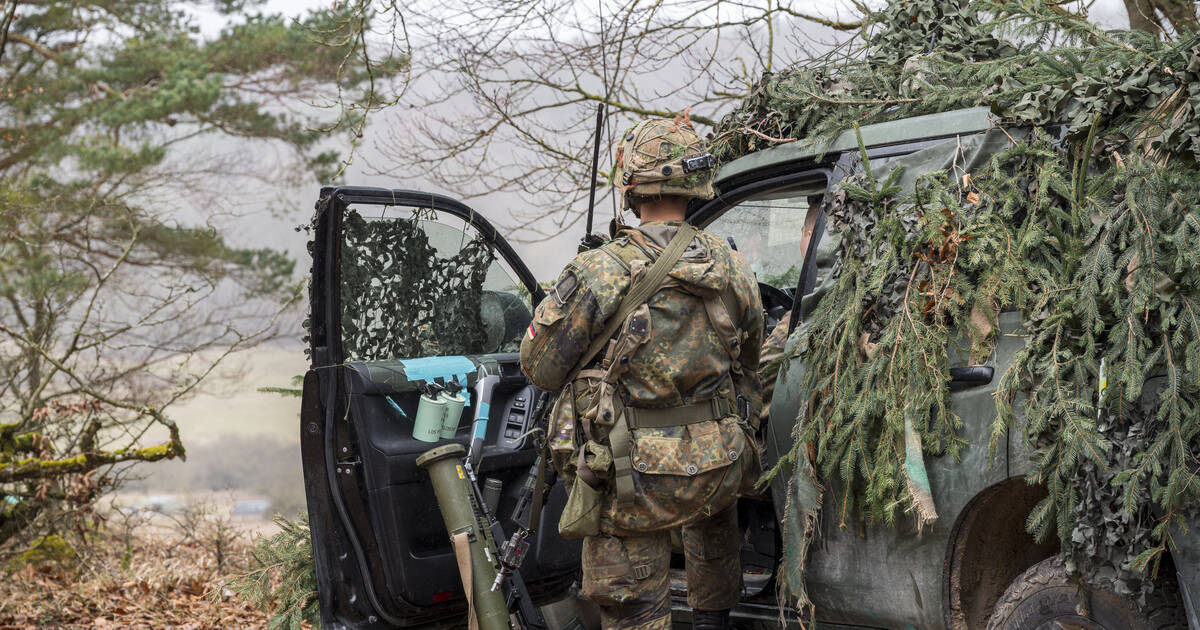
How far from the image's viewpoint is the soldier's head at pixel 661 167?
10.8ft

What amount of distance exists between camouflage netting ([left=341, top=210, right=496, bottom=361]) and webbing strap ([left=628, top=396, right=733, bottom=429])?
927 millimetres

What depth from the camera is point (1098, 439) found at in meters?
2.41

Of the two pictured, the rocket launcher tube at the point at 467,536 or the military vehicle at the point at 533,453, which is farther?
the rocket launcher tube at the point at 467,536

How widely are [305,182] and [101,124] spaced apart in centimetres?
250

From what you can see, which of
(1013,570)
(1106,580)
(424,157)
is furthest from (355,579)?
(424,157)

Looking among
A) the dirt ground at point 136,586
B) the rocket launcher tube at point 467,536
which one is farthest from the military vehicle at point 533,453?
the dirt ground at point 136,586

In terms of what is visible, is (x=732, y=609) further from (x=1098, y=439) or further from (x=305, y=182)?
(x=305, y=182)

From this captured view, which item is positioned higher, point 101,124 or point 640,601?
point 101,124

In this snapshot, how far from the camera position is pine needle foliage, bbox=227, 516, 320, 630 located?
Answer: 4.07 meters

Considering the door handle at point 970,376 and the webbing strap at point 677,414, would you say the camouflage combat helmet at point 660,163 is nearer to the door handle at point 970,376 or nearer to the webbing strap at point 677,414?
the webbing strap at point 677,414

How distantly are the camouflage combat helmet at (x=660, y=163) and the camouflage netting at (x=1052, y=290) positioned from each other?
467 mm

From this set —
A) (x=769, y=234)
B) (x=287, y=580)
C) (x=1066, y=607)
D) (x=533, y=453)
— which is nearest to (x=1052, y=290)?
(x=1066, y=607)

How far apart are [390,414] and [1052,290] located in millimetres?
2136

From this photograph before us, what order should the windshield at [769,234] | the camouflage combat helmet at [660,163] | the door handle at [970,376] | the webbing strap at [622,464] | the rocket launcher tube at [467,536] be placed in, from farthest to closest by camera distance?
1. the windshield at [769,234]
2. the rocket launcher tube at [467,536]
3. the camouflage combat helmet at [660,163]
4. the webbing strap at [622,464]
5. the door handle at [970,376]
